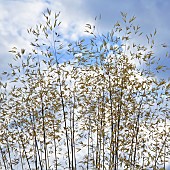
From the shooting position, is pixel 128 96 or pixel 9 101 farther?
pixel 9 101

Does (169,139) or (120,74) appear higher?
(120,74)

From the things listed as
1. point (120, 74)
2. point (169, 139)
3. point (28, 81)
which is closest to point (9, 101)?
point (28, 81)

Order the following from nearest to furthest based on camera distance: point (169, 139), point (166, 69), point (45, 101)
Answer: point (166, 69), point (45, 101), point (169, 139)

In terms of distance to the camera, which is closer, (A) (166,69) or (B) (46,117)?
(A) (166,69)

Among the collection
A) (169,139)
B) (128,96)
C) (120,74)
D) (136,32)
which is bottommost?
(169,139)

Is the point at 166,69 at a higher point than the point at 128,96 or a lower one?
higher

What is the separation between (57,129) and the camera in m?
5.35

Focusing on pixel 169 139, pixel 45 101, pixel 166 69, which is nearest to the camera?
pixel 166 69

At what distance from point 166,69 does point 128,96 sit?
72 cm

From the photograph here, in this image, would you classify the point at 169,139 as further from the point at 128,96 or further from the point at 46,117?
the point at 46,117

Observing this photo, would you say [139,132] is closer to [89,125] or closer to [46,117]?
[89,125]

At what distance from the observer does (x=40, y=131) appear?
548cm

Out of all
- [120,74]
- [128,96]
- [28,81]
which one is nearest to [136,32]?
[120,74]

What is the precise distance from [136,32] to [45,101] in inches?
72.5
